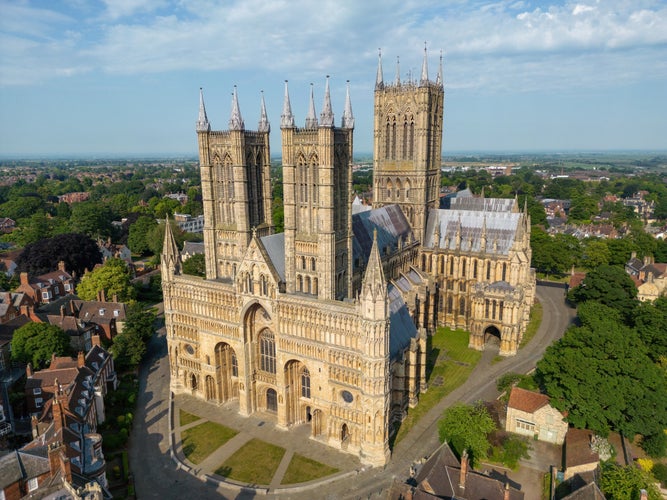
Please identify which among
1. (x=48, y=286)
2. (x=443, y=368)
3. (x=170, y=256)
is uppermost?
(x=170, y=256)

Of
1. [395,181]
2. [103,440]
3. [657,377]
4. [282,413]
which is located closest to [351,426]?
[282,413]

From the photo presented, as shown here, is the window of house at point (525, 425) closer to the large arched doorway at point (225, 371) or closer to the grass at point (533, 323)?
the grass at point (533, 323)

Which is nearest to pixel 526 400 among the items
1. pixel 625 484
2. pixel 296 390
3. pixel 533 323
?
pixel 625 484

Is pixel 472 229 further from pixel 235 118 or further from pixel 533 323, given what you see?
pixel 235 118

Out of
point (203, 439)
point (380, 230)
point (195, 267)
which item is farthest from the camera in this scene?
point (195, 267)

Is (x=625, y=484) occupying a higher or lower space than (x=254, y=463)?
higher

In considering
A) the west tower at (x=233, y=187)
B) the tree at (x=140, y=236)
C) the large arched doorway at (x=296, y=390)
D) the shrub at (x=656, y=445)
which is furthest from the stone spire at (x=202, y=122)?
the tree at (x=140, y=236)

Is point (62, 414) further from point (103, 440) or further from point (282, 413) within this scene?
point (282, 413)
